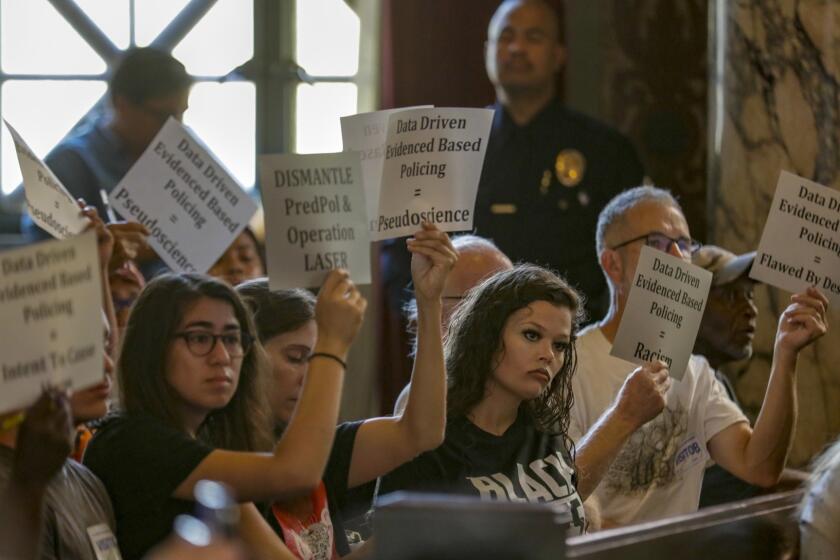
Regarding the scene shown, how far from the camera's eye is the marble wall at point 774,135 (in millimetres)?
5723

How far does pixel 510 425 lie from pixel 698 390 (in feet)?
3.52

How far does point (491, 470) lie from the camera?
3.31 metres

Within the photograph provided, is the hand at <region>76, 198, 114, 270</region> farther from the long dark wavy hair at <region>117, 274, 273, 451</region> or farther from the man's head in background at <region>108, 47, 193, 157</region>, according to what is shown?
the man's head in background at <region>108, 47, 193, 157</region>

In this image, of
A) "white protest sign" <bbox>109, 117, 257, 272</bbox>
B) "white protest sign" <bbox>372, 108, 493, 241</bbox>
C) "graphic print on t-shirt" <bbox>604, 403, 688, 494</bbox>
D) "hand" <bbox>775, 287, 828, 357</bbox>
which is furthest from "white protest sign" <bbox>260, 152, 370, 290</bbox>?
"hand" <bbox>775, 287, 828, 357</bbox>

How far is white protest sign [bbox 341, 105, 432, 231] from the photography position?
3.47m

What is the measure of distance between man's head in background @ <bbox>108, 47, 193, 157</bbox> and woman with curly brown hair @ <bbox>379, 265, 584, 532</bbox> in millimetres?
1781

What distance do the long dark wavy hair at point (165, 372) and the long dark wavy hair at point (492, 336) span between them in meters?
0.45

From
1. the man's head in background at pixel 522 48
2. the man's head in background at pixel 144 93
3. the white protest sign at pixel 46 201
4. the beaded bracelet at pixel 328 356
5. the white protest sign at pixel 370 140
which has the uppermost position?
the man's head in background at pixel 522 48

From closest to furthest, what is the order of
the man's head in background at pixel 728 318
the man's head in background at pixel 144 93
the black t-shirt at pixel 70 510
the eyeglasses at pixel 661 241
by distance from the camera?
the black t-shirt at pixel 70 510 < the eyeglasses at pixel 661 241 < the man's head in background at pixel 728 318 < the man's head in background at pixel 144 93

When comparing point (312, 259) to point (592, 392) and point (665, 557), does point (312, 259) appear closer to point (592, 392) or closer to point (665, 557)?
point (665, 557)

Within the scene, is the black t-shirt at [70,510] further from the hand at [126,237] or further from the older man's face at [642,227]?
the older man's face at [642,227]

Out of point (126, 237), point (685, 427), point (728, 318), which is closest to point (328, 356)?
point (126, 237)

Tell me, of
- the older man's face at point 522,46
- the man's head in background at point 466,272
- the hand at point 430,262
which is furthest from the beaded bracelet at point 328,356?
the older man's face at point 522,46

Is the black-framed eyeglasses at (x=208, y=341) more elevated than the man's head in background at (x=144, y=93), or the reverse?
the man's head in background at (x=144, y=93)
